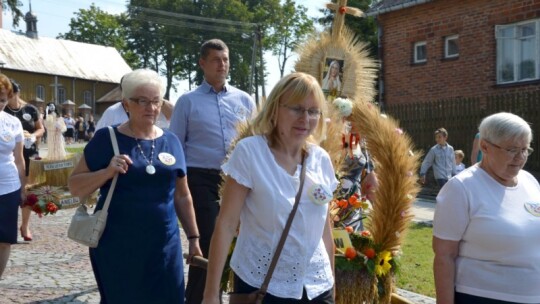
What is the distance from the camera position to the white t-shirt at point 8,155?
6.16m

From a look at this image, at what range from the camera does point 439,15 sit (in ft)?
71.1

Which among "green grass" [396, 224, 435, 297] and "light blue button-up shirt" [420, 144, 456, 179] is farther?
"light blue button-up shirt" [420, 144, 456, 179]

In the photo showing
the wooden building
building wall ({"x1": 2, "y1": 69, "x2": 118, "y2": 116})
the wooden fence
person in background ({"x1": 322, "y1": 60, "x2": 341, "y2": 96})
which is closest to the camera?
person in background ({"x1": 322, "y1": 60, "x2": 341, "y2": 96})

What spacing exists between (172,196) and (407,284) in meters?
3.78

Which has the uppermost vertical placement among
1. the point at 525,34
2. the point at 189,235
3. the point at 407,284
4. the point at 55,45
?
the point at 55,45

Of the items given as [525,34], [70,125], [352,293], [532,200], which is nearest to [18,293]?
[352,293]

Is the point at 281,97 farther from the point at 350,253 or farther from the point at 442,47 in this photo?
the point at 442,47

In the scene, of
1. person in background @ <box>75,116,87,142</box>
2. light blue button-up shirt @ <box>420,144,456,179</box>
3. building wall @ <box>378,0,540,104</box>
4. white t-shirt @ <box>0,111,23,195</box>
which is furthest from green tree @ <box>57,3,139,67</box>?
white t-shirt @ <box>0,111,23,195</box>

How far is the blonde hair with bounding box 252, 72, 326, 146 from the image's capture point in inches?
127

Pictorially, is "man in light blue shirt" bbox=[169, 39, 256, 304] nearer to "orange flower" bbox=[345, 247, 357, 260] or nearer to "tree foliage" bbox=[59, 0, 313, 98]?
"orange flower" bbox=[345, 247, 357, 260]

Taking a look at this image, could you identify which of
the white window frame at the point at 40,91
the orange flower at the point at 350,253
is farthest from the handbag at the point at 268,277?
the white window frame at the point at 40,91

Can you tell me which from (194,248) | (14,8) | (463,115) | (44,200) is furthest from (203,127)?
(14,8)

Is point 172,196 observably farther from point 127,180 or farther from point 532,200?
point 532,200

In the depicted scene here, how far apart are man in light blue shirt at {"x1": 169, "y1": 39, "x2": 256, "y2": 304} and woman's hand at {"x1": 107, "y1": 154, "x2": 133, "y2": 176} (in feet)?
5.82
